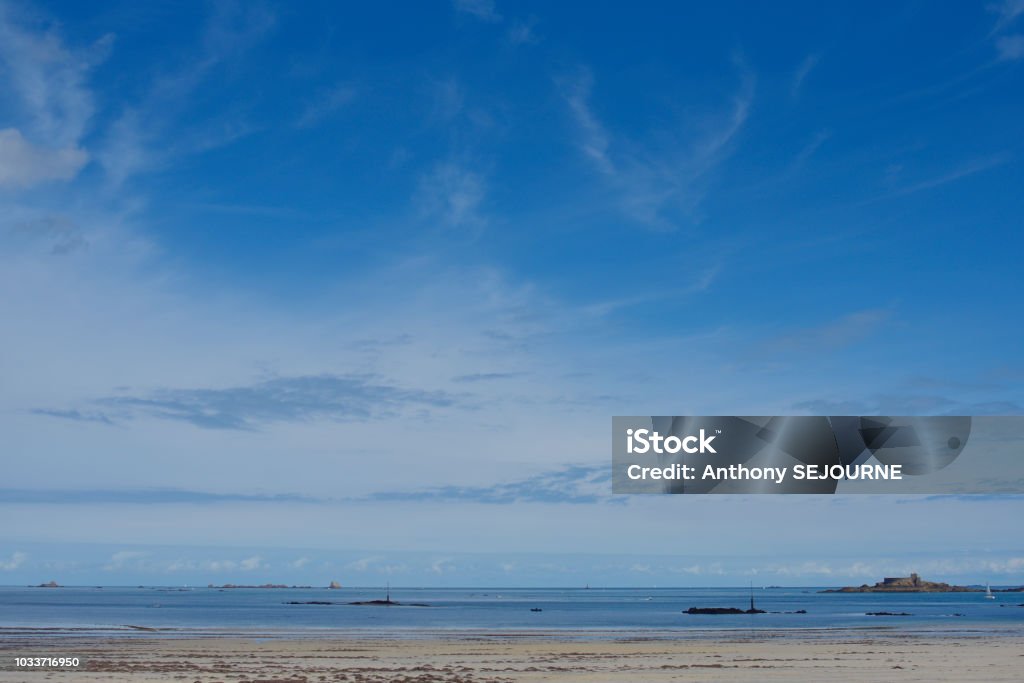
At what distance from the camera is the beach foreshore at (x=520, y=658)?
121ft

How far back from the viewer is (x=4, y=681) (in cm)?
3381

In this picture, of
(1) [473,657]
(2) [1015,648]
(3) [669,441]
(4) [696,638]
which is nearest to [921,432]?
(3) [669,441]

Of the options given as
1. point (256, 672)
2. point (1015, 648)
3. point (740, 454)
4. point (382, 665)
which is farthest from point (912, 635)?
point (256, 672)

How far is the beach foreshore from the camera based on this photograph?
3694 centimetres

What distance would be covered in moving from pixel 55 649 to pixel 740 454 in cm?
3908

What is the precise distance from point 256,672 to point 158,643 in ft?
78.8

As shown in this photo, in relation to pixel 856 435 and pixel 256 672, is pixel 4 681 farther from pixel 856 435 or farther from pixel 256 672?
pixel 856 435

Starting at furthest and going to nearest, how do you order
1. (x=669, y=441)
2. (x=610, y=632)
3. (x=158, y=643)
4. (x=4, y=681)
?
(x=610, y=632) → (x=158, y=643) → (x=669, y=441) → (x=4, y=681)

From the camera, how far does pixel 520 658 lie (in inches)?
1860

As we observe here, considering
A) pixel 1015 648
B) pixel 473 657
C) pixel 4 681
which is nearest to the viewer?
pixel 4 681

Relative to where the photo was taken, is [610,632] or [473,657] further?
[610,632]

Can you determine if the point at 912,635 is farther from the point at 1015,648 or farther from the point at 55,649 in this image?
the point at 55,649

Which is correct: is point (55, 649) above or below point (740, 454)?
below

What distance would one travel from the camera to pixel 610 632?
7800 cm
